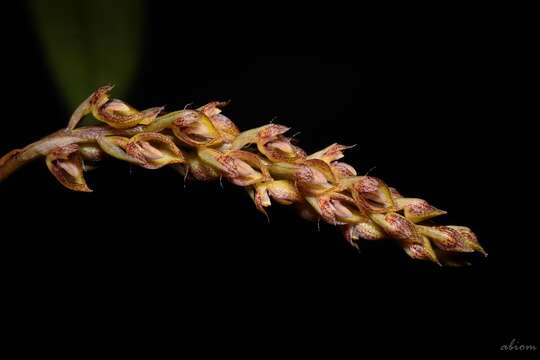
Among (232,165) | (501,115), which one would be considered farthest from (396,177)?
(232,165)

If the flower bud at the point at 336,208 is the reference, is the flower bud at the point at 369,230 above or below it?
below

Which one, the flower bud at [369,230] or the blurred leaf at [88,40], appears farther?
the blurred leaf at [88,40]

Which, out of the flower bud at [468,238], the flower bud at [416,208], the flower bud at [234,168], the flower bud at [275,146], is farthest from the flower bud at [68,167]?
the flower bud at [468,238]

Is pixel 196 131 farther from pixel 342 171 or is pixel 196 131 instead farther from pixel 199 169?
pixel 342 171

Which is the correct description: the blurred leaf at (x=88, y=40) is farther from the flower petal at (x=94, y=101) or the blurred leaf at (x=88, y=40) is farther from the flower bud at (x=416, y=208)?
the flower bud at (x=416, y=208)

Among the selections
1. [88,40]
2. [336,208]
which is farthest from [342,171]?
[88,40]

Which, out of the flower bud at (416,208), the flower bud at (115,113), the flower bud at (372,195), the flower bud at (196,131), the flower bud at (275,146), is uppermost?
the flower bud at (115,113)

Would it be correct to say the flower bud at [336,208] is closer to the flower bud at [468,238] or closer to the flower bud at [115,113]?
the flower bud at [468,238]
